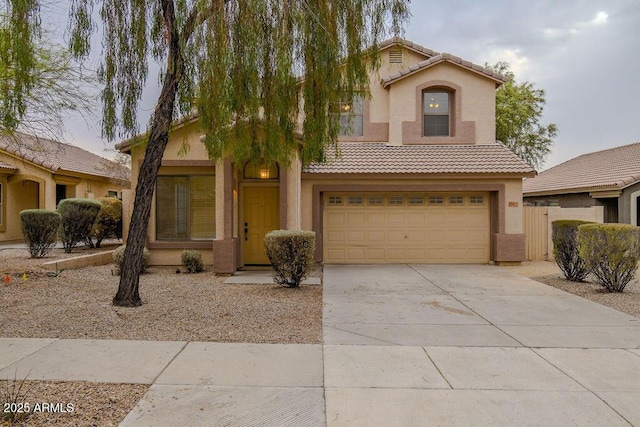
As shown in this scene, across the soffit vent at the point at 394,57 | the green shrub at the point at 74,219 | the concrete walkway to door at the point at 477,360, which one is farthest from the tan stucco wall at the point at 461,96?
the green shrub at the point at 74,219

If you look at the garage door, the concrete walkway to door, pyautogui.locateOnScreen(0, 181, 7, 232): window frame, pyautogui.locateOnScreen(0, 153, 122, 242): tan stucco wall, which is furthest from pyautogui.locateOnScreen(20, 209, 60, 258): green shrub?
the concrete walkway to door

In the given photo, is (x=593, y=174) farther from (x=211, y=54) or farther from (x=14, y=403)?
(x=14, y=403)

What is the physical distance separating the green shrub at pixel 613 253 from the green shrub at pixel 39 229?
46.0ft

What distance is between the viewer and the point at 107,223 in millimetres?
14914

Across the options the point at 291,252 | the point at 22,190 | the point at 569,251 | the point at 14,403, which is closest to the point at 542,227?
the point at 569,251

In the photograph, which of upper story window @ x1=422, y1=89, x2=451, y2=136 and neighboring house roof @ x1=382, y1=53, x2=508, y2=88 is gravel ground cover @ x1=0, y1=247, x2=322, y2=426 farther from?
neighboring house roof @ x1=382, y1=53, x2=508, y2=88

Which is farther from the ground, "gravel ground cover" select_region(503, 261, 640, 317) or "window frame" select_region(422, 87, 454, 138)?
"window frame" select_region(422, 87, 454, 138)

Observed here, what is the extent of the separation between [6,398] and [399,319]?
518 cm

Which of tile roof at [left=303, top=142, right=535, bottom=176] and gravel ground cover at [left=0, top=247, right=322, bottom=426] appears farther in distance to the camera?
tile roof at [left=303, top=142, right=535, bottom=176]

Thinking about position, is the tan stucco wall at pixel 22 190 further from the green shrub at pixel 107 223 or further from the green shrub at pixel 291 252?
the green shrub at pixel 291 252

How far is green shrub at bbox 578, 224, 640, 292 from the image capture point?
874cm

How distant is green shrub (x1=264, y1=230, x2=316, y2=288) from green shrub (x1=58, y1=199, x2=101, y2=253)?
7.71 metres

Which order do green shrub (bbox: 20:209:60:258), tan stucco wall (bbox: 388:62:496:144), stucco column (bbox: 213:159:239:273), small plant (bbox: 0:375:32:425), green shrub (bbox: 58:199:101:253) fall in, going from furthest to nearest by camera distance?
tan stucco wall (bbox: 388:62:496:144) < green shrub (bbox: 58:199:101:253) < green shrub (bbox: 20:209:60:258) < stucco column (bbox: 213:159:239:273) < small plant (bbox: 0:375:32:425)

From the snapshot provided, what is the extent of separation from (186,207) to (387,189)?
20.6 feet
